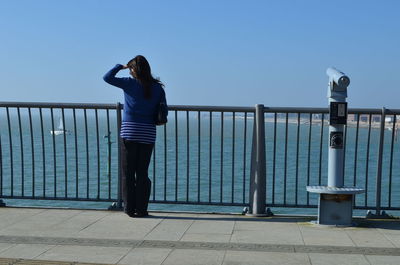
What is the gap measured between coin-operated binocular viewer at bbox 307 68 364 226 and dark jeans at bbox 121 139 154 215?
1.94 metres

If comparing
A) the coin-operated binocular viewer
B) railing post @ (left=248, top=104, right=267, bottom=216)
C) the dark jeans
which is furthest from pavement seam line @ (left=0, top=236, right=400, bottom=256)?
railing post @ (left=248, top=104, right=267, bottom=216)

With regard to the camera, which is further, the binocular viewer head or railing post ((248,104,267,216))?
railing post ((248,104,267,216))

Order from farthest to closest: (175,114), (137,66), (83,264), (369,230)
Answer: (175,114) → (137,66) → (369,230) → (83,264)

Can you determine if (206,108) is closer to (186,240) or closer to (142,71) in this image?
(142,71)

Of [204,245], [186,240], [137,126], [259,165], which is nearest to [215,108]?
[259,165]

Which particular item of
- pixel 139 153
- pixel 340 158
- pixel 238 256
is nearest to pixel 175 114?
pixel 139 153

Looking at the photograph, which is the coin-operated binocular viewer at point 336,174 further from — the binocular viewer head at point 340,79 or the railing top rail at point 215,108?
the railing top rail at point 215,108

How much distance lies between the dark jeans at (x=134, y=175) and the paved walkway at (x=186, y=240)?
7.5 inches

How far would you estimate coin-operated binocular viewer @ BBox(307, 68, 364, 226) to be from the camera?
5.82 meters

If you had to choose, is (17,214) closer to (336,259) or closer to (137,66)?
(137,66)

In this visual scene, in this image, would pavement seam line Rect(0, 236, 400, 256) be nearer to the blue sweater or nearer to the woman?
the woman

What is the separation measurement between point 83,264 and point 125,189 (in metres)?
2.13

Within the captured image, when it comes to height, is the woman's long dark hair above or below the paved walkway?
above

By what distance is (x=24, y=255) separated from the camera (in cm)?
466
